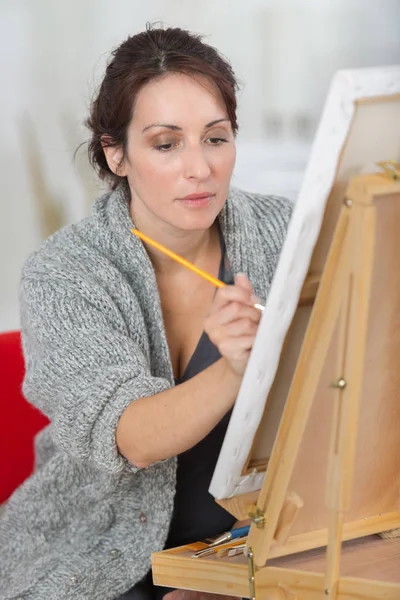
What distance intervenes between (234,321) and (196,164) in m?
0.34

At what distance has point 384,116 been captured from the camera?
A: 2.45ft

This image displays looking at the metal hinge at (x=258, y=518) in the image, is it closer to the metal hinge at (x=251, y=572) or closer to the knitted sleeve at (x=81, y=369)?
the metal hinge at (x=251, y=572)

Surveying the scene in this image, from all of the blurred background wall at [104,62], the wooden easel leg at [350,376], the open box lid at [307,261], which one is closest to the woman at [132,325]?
the open box lid at [307,261]

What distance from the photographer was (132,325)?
3.99ft

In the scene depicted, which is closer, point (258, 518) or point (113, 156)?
point (258, 518)

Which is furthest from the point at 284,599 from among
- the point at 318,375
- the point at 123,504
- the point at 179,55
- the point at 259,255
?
the point at 179,55

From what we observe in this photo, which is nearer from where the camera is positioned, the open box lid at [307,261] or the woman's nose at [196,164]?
the open box lid at [307,261]

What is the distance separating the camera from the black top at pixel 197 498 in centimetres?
130

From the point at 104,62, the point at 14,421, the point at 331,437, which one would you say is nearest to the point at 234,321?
the point at 331,437

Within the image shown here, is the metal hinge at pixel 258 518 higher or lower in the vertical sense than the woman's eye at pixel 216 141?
lower

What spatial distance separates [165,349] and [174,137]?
0.28 metres

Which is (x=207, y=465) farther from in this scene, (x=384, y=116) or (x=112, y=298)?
(x=384, y=116)

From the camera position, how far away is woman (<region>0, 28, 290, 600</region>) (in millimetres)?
1098

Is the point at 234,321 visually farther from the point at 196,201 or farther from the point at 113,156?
the point at 113,156
